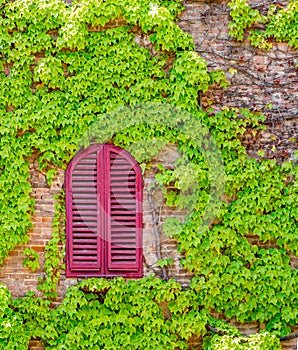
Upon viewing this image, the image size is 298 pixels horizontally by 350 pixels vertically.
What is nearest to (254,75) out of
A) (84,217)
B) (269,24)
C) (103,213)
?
(269,24)

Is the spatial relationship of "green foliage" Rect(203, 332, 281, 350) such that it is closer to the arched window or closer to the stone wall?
the arched window

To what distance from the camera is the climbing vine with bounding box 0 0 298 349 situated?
8.16 metres

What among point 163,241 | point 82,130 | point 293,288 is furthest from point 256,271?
point 82,130

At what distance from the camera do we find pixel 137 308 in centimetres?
815

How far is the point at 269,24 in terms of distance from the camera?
8461mm

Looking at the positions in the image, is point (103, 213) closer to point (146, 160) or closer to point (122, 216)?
point (122, 216)

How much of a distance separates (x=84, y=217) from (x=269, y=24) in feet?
10.9

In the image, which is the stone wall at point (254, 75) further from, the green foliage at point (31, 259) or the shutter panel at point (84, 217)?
the green foliage at point (31, 259)

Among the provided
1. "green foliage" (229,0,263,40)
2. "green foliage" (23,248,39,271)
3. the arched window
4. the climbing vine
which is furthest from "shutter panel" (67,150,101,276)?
"green foliage" (229,0,263,40)

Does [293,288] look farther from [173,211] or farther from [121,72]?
[121,72]

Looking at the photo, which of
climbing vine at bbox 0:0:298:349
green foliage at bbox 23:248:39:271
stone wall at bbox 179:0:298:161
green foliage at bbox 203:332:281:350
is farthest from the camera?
stone wall at bbox 179:0:298:161

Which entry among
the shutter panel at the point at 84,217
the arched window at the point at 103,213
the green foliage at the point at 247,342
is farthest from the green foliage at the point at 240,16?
the green foliage at the point at 247,342

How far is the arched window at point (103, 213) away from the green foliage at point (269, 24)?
2.11m

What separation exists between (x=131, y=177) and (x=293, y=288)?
2379mm
